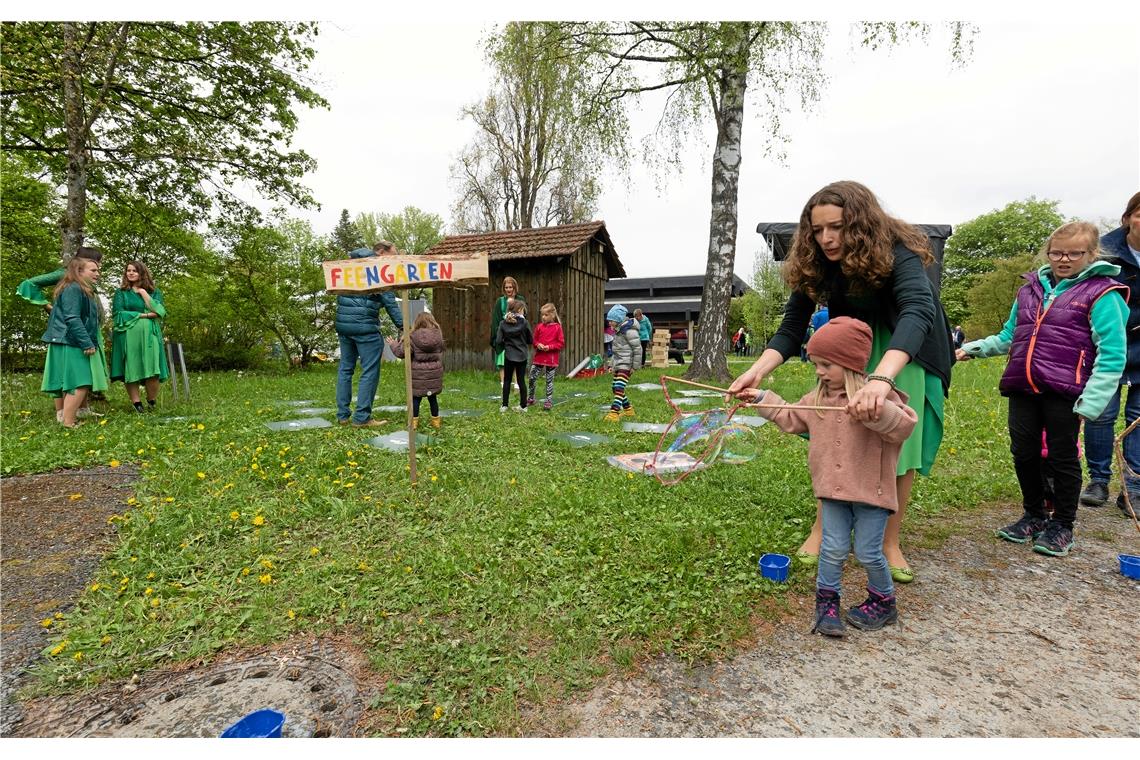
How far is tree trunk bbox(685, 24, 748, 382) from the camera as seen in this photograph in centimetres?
1034

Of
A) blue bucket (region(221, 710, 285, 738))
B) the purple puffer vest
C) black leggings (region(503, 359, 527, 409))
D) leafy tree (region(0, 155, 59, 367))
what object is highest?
leafy tree (region(0, 155, 59, 367))

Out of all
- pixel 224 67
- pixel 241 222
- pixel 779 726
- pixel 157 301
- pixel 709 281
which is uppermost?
pixel 224 67

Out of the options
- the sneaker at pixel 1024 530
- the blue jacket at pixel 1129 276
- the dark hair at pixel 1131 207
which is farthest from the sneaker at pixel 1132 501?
the dark hair at pixel 1131 207

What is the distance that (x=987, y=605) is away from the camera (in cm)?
264

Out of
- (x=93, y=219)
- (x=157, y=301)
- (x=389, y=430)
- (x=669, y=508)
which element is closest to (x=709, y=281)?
(x=389, y=430)

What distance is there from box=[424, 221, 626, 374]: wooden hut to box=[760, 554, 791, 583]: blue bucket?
10.6 m

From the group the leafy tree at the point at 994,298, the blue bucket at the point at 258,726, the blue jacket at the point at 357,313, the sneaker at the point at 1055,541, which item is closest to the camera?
the blue bucket at the point at 258,726

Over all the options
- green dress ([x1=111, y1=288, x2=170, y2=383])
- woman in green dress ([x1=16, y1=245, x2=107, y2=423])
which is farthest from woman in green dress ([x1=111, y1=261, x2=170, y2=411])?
woman in green dress ([x1=16, y1=245, x2=107, y2=423])

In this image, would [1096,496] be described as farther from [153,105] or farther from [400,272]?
[153,105]

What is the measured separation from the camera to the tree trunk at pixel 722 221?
1034cm

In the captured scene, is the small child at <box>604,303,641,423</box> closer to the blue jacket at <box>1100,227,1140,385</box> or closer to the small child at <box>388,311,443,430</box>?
the small child at <box>388,311,443,430</box>

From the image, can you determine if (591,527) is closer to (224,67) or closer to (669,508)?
(669,508)

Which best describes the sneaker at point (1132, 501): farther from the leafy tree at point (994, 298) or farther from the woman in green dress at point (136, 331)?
the leafy tree at point (994, 298)

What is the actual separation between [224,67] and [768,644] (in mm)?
→ 12326
